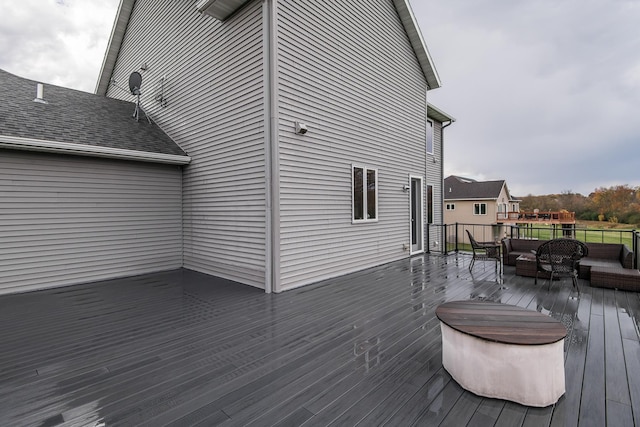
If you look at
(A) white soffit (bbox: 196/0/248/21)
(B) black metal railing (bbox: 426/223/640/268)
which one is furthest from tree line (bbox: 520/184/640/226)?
(A) white soffit (bbox: 196/0/248/21)

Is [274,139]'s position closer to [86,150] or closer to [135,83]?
[86,150]

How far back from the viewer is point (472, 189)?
24781 millimetres

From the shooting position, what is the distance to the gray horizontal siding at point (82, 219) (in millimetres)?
5031

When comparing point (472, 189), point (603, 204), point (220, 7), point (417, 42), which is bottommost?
point (603, 204)

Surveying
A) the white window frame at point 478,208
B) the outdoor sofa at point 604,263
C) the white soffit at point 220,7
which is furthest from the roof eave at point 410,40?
the white window frame at point 478,208

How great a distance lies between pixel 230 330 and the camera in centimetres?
335

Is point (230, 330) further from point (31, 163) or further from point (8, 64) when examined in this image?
point (8, 64)

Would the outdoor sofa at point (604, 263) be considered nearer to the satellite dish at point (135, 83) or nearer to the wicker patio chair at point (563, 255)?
the wicker patio chair at point (563, 255)

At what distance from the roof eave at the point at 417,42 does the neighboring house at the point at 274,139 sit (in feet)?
0.17

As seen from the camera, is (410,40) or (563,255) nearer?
(563,255)

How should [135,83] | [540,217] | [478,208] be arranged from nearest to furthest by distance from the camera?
[135,83]
[540,217]
[478,208]

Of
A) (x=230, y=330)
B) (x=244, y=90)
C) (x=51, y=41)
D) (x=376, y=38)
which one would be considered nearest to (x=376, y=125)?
(x=376, y=38)

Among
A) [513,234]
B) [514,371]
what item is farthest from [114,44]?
[513,234]

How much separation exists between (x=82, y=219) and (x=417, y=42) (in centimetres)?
962
